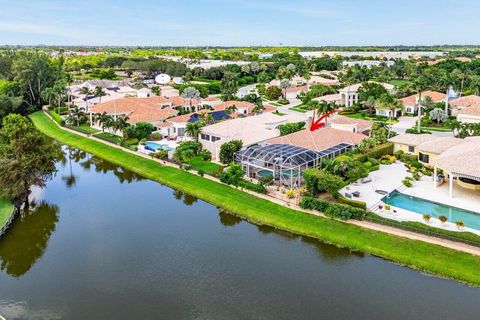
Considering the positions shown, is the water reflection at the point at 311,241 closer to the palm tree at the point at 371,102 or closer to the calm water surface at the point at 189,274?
the calm water surface at the point at 189,274

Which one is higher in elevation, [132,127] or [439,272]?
[132,127]

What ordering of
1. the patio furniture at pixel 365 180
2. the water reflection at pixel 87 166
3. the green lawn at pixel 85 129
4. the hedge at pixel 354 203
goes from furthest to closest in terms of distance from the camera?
the green lawn at pixel 85 129 < the water reflection at pixel 87 166 < the patio furniture at pixel 365 180 < the hedge at pixel 354 203

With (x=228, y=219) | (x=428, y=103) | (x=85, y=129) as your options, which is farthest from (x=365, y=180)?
(x=85, y=129)

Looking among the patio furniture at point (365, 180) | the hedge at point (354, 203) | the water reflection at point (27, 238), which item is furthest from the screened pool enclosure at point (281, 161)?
the water reflection at point (27, 238)

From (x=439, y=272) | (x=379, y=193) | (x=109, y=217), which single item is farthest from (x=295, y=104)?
(x=439, y=272)

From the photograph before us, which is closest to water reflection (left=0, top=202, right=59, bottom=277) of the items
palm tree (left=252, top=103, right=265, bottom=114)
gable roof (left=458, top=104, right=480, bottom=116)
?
palm tree (left=252, top=103, right=265, bottom=114)

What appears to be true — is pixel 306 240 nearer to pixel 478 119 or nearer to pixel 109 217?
pixel 109 217
